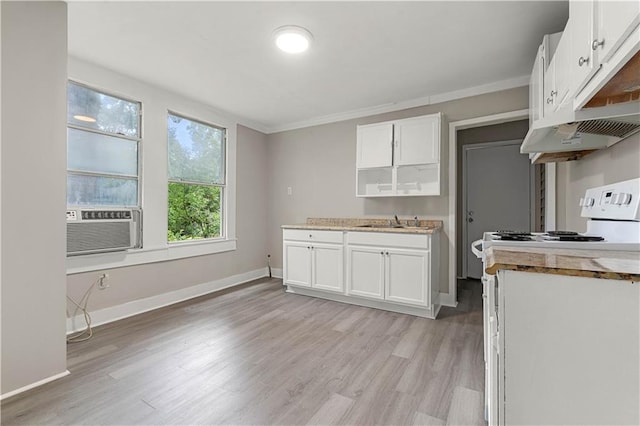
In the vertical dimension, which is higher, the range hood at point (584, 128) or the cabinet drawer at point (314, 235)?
the range hood at point (584, 128)

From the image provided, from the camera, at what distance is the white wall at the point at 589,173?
55.8 inches

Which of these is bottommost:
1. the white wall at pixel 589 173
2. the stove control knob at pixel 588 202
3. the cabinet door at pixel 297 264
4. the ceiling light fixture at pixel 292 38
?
the cabinet door at pixel 297 264

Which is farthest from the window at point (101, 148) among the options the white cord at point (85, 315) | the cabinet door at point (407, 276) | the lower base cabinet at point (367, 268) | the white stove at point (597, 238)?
the white stove at point (597, 238)

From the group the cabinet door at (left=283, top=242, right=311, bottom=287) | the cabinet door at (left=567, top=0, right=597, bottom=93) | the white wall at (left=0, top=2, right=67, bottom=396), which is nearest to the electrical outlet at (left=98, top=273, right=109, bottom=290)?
the white wall at (left=0, top=2, right=67, bottom=396)

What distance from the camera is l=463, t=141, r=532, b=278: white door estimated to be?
425 cm

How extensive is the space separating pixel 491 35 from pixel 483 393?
249 centimetres

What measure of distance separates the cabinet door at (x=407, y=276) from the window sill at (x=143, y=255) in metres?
2.28

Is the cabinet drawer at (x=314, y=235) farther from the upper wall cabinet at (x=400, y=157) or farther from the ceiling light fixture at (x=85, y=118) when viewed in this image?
the ceiling light fixture at (x=85, y=118)

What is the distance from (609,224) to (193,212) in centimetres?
387

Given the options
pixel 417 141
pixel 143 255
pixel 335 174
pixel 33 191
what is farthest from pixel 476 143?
pixel 33 191

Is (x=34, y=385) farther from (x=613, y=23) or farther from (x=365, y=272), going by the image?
(x=613, y=23)

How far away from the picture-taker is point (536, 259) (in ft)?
3.11

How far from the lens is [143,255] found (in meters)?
3.08

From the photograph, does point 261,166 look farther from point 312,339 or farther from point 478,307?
point 478,307
